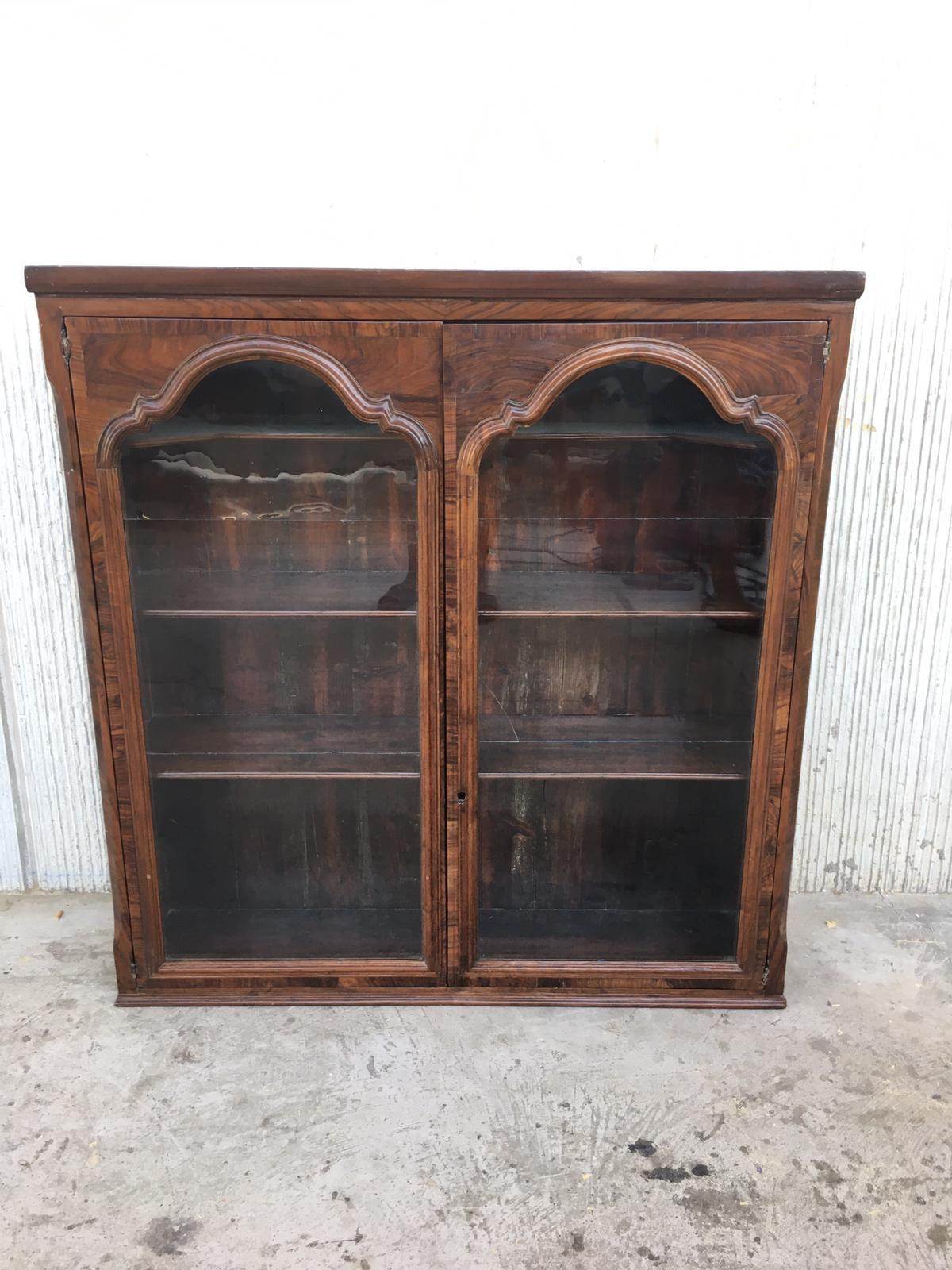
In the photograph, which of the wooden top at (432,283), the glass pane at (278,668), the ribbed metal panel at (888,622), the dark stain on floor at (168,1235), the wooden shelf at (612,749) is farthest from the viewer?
the ribbed metal panel at (888,622)

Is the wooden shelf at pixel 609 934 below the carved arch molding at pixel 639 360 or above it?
below

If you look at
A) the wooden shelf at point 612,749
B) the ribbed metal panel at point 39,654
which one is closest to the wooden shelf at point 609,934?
the wooden shelf at point 612,749

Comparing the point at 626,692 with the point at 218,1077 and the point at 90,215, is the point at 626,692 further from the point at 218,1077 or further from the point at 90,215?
the point at 90,215

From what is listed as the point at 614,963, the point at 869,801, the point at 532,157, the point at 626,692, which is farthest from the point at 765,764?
the point at 532,157

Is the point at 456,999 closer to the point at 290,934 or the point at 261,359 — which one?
the point at 290,934

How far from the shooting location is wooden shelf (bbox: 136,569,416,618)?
170cm

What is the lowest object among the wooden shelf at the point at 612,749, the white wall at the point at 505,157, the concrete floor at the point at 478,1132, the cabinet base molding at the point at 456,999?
Answer: the concrete floor at the point at 478,1132

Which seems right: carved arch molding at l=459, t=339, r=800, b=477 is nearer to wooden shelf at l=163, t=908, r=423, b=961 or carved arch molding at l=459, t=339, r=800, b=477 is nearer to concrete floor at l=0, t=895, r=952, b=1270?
wooden shelf at l=163, t=908, r=423, b=961

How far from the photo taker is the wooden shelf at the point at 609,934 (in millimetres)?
1816

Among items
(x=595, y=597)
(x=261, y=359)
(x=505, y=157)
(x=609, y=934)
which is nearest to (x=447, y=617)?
(x=595, y=597)

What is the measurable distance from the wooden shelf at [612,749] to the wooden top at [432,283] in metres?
0.80

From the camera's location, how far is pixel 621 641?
1843 mm

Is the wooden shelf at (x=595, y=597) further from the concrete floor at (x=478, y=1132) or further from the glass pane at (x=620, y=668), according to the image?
the concrete floor at (x=478, y=1132)

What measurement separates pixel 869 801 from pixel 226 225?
2009 millimetres
